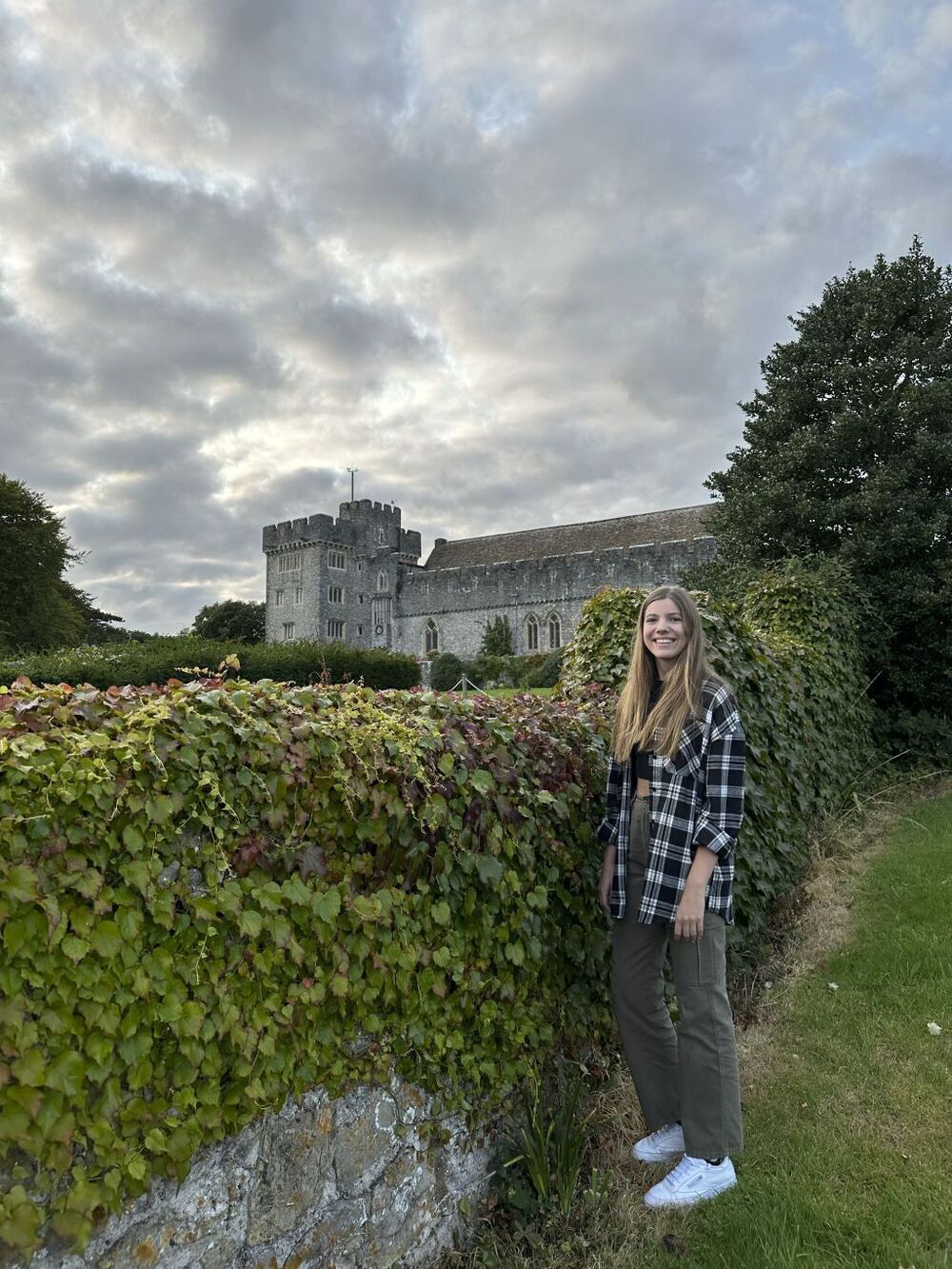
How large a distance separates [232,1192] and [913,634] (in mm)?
11297

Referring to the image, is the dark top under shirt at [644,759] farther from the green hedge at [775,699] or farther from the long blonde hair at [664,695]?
the green hedge at [775,699]

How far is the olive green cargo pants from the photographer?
3059 mm

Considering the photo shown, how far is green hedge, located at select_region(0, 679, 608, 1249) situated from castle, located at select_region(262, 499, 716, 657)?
142 feet

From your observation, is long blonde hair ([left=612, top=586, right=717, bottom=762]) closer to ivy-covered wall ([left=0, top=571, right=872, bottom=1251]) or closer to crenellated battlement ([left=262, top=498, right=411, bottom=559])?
ivy-covered wall ([left=0, top=571, right=872, bottom=1251])

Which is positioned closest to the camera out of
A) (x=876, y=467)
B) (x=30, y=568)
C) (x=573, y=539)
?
(x=876, y=467)

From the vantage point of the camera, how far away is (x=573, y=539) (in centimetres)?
5625

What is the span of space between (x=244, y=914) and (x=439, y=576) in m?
54.7

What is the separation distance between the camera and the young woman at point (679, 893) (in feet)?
9.93

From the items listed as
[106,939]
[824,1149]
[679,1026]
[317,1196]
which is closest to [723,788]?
[679,1026]

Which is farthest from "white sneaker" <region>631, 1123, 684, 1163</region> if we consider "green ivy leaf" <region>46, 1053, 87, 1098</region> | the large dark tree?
the large dark tree

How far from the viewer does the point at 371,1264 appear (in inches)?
106

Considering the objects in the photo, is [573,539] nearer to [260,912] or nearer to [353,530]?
[353,530]

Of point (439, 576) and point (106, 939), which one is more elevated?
point (439, 576)

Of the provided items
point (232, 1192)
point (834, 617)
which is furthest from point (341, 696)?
point (834, 617)
